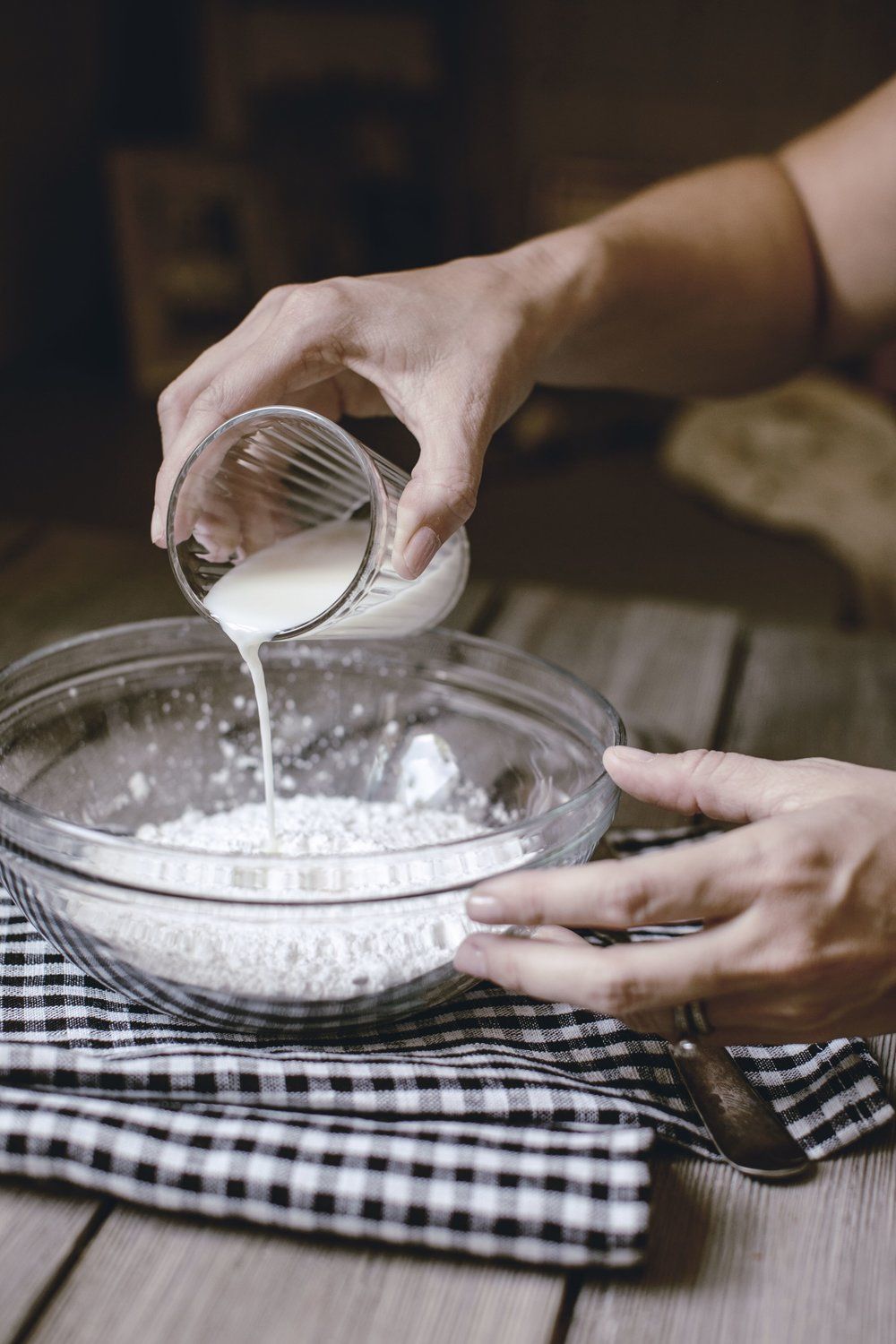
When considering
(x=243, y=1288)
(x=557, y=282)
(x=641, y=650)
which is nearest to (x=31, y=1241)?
(x=243, y=1288)

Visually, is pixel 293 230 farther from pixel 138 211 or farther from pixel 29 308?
pixel 29 308

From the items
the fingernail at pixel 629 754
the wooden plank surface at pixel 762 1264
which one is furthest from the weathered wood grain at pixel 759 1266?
the fingernail at pixel 629 754

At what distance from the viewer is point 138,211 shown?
3.18 meters

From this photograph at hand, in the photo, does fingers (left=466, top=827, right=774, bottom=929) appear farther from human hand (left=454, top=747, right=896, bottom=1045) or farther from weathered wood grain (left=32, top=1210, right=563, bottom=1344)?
weathered wood grain (left=32, top=1210, right=563, bottom=1344)

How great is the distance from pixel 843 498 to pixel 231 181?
1.81 metres

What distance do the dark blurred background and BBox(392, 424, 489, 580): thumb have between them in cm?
207

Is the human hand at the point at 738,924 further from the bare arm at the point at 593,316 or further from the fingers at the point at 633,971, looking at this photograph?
the bare arm at the point at 593,316

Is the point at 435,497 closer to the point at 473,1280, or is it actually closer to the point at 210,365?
the point at 210,365

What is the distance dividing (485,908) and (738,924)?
0.13 m

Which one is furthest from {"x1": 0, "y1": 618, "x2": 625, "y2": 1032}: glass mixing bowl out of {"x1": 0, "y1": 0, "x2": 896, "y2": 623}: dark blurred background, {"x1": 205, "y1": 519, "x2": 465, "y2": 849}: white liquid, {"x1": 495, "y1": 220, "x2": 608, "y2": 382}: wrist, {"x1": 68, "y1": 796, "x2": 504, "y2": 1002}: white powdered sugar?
{"x1": 0, "y1": 0, "x2": 896, "y2": 623}: dark blurred background

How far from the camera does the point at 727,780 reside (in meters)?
0.70

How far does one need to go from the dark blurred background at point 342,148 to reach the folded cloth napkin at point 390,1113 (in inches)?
87.4

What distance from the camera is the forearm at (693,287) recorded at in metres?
1.07

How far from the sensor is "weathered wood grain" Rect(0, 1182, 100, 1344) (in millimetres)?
569
